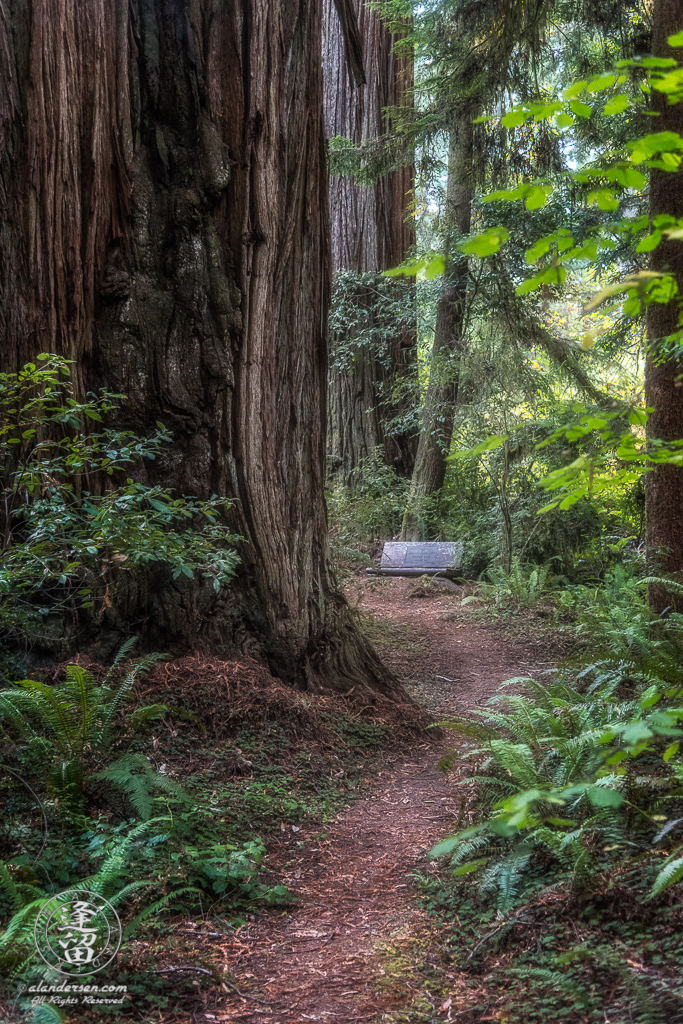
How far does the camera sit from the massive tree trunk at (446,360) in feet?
36.9

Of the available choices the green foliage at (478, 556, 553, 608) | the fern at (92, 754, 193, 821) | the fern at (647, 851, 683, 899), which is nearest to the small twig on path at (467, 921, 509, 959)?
the fern at (647, 851, 683, 899)

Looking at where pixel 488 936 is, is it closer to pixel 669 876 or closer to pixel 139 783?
pixel 669 876

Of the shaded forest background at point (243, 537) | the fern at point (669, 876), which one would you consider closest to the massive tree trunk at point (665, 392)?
the shaded forest background at point (243, 537)

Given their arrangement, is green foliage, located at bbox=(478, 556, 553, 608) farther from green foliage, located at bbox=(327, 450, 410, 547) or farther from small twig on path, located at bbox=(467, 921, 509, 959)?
small twig on path, located at bbox=(467, 921, 509, 959)

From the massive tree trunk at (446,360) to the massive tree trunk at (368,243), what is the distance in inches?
45.3

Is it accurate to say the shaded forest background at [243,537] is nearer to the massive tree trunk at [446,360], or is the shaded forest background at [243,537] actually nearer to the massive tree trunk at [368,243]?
the massive tree trunk at [446,360]

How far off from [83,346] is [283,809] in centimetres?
305

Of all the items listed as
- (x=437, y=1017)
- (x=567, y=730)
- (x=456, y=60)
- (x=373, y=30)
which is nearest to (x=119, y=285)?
(x=567, y=730)

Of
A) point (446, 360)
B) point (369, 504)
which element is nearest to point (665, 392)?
point (446, 360)

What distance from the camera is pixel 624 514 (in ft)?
34.2

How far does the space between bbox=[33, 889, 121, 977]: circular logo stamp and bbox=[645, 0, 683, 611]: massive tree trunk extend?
186 inches

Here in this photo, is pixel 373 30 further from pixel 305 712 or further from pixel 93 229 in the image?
pixel 305 712

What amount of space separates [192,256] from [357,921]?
4.09 metres

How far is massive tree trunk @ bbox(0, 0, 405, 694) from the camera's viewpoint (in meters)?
4.51
